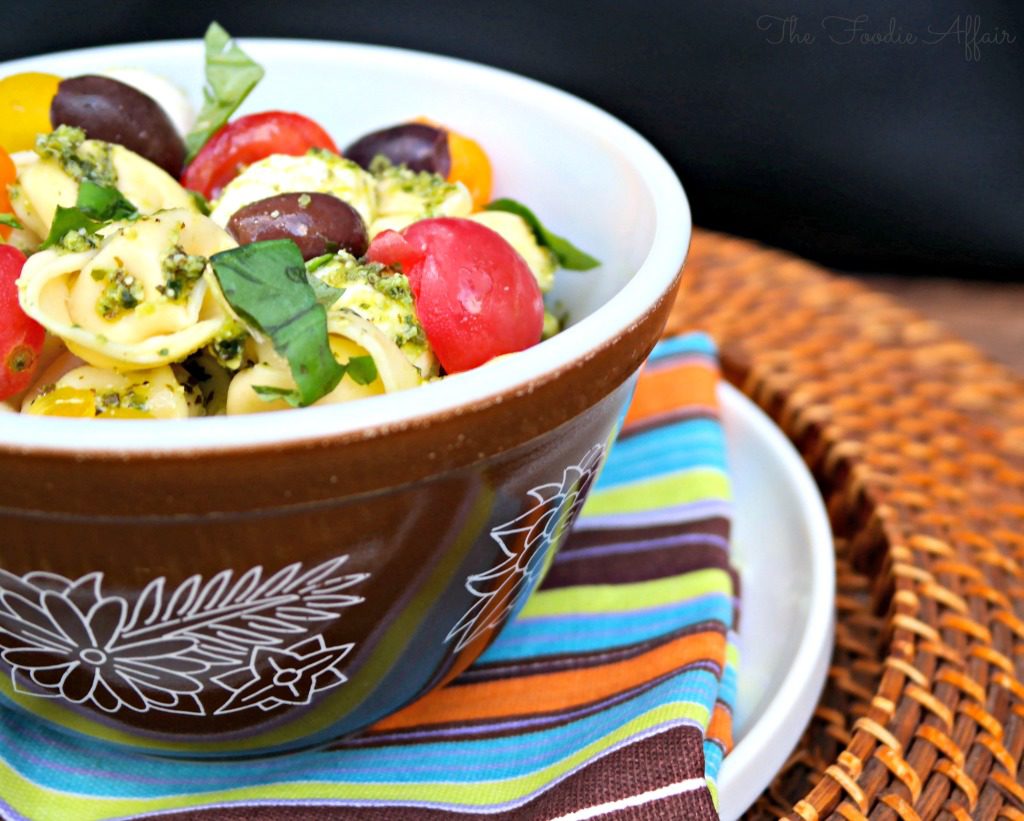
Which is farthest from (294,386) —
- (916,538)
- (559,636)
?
(916,538)

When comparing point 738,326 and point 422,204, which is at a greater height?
point 422,204

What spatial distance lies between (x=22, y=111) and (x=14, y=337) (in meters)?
0.21

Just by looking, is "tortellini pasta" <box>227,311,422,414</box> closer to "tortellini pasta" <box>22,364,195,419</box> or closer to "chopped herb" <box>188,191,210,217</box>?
"tortellini pasta" <box>22,364,195,419</box>

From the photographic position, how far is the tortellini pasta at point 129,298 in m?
0.39

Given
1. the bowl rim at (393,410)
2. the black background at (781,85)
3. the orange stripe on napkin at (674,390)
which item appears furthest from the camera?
the black background at (781,85)

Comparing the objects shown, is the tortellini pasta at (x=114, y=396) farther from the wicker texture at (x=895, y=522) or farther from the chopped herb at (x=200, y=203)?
the wicker texture at (x=895, y=522)

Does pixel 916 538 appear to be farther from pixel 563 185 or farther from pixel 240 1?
pixel 240 1

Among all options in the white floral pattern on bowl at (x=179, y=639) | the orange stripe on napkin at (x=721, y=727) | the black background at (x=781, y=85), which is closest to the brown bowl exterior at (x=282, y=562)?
the white floral pattern on bowl at (x=179, y=639)

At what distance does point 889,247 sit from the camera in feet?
5.43

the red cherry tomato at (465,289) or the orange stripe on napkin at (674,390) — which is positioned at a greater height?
the red cherry tomato at (465,289)

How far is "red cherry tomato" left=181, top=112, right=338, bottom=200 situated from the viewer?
0.57 m

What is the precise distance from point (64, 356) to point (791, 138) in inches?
52.9

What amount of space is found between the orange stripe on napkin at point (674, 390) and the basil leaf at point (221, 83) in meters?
0.31

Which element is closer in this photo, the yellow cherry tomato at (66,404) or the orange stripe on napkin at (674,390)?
the yellow cherry tomato at (66,404)
